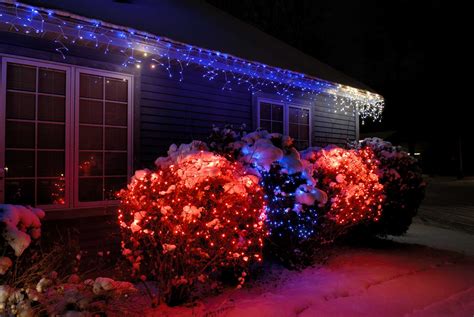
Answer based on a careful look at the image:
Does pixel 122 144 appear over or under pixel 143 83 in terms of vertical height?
under

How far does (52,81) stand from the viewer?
20.8 ft

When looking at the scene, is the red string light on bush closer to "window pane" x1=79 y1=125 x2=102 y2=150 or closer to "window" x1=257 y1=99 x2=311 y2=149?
"window" x1=257 y1=99 x2=311 y2=149

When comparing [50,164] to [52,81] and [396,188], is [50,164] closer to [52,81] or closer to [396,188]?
[52,81]

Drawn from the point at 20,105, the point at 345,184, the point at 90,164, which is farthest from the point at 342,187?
the point at 20,105

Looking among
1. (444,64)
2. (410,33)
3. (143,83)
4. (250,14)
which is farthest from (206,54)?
(444,64)

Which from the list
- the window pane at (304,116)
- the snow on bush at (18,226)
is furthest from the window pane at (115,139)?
the window pane at (304,116)

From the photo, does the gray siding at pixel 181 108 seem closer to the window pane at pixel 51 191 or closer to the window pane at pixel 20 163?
the window pane at pixel 51 191

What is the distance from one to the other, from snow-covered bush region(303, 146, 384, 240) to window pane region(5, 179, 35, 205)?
4.11m

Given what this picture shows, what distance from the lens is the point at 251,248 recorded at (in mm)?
5051

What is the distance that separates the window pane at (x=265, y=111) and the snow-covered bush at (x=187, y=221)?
5.12 m

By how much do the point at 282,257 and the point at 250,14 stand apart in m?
18.8

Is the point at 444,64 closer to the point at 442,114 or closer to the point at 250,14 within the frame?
the point at 442,114

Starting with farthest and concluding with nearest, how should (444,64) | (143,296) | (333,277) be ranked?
(444,64), (333,277), (143,296)

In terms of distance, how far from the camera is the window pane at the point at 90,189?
6.59 m
